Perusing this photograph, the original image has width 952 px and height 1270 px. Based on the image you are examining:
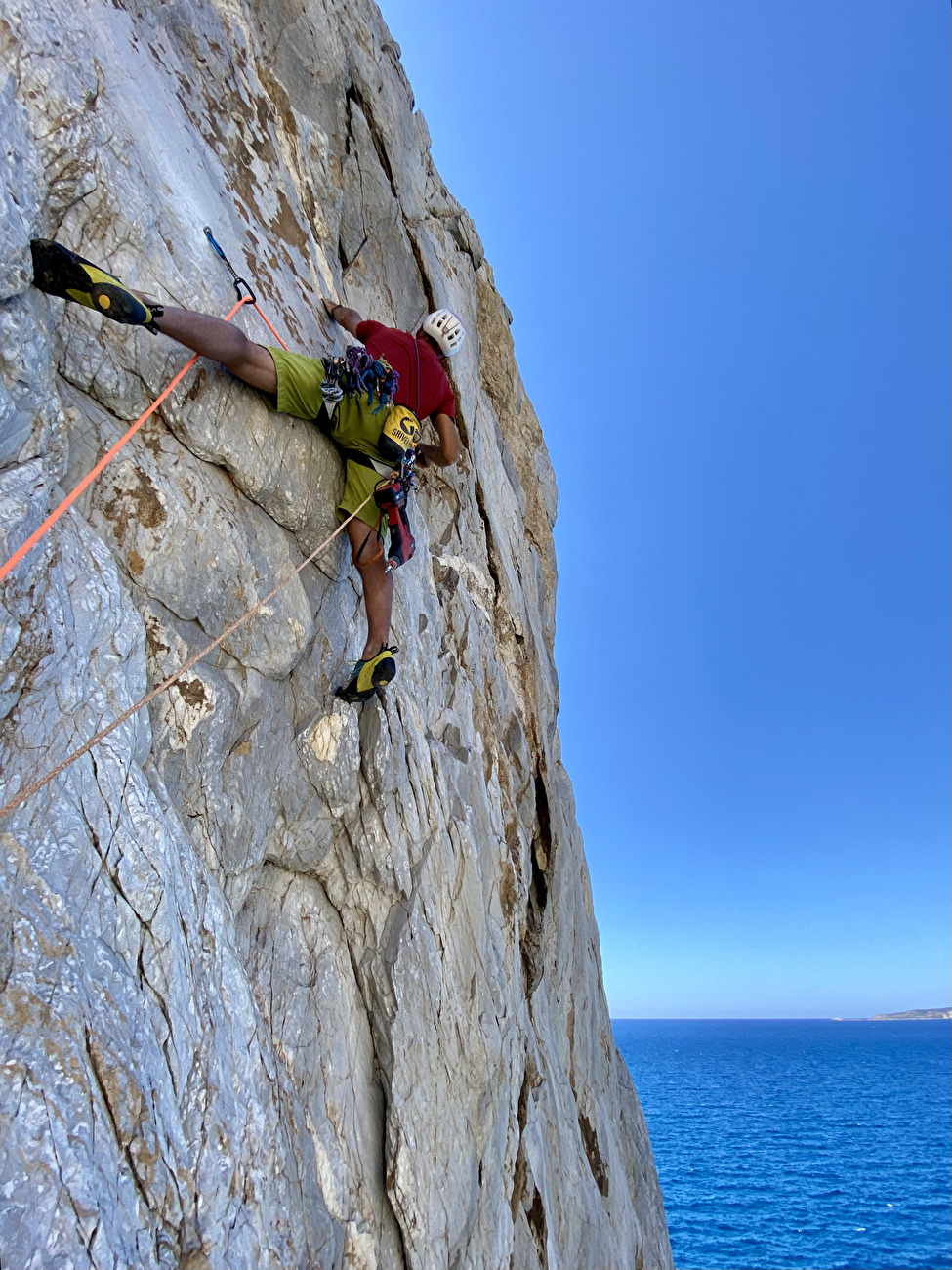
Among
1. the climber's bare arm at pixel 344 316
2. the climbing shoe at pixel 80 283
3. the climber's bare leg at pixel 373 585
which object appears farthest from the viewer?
the climber's bare arm at pixel 344 316

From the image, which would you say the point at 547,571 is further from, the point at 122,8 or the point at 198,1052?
the point at 198,1052

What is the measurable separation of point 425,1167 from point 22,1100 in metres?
4.17

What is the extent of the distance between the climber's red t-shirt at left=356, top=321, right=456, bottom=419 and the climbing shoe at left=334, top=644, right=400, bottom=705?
8.18 ft

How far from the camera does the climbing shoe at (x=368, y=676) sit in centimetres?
580

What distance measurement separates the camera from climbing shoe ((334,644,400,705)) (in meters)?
5.80

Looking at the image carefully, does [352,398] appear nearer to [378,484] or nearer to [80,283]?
[378,484]

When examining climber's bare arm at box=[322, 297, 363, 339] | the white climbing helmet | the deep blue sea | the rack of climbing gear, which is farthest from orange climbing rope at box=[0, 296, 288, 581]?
the deep blue sea

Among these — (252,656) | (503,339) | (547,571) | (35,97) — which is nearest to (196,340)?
(35,97)

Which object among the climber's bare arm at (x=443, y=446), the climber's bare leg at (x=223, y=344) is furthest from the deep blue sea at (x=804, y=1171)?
the climber's bare leg at (x=223, y=344)

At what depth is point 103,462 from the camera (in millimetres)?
4066

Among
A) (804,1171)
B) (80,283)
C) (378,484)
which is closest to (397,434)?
(378,484)

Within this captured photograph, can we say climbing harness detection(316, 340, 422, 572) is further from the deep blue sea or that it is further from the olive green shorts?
the deep blue sea

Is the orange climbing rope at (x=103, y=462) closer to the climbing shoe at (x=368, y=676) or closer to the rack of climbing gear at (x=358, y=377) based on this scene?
the rack of climbing gear at (x=358, y=377)

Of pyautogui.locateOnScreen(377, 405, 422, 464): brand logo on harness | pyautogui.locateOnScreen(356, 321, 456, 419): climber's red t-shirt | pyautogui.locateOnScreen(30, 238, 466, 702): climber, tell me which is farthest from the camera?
pyautogui.locateOnScreen(356, 321, 456, 419): climber's red t-shirt
